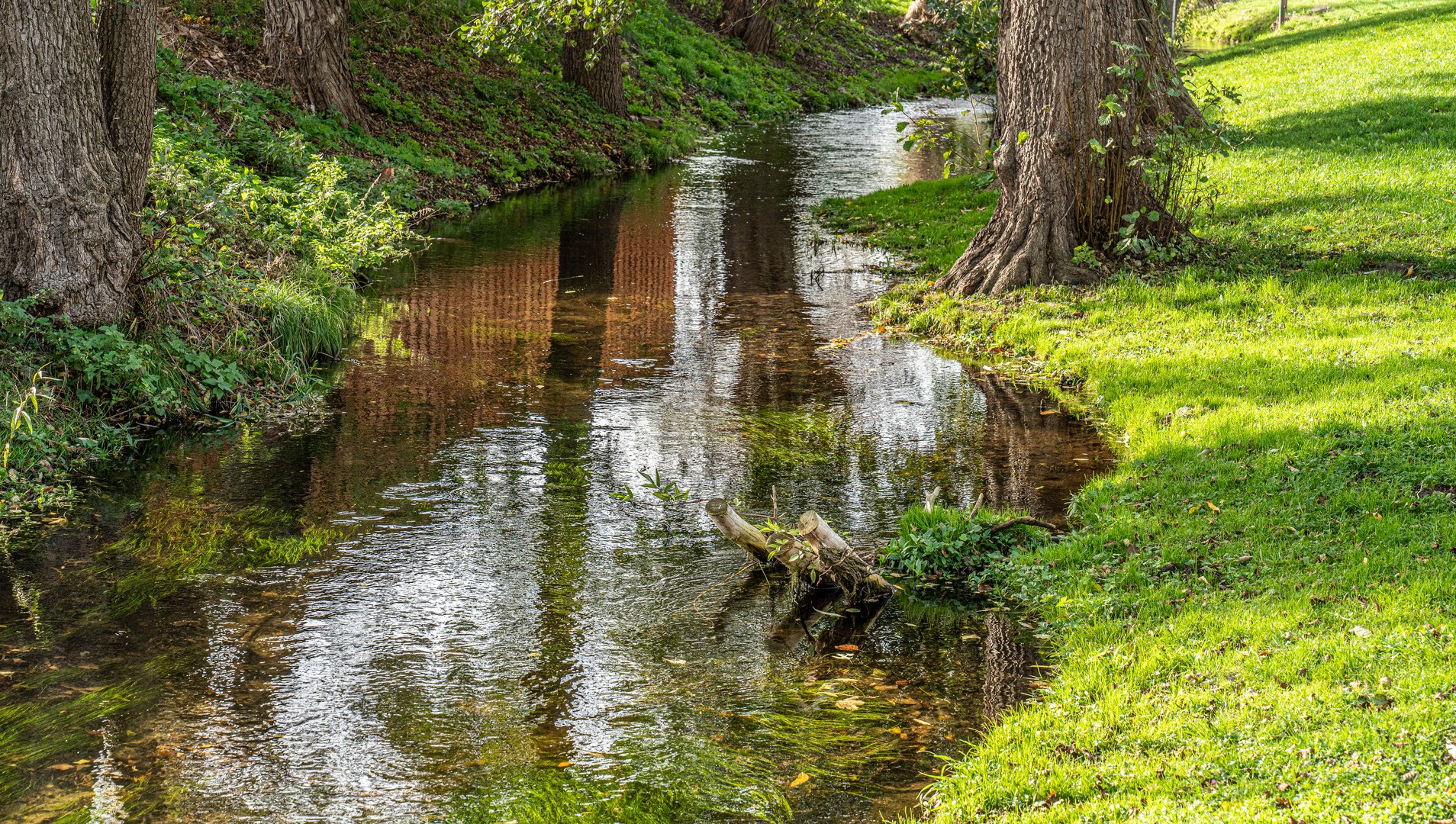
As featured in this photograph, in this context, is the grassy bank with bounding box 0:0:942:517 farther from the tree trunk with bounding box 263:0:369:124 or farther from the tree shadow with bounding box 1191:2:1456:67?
the tree shadow with bounding box 1191:2:1456:67

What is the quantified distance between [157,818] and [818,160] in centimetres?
2080

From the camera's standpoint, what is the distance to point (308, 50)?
1816cm

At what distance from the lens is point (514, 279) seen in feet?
46.0

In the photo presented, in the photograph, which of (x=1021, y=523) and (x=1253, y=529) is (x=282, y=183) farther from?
(x=1253, y=529)

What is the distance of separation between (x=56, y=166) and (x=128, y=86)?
103cm

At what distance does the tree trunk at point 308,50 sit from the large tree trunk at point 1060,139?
36.3 feet

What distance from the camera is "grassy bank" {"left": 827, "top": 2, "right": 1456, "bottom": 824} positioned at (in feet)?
13.9

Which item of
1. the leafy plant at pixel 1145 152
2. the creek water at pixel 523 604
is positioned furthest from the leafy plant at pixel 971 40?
the creek water at pixel 523 604

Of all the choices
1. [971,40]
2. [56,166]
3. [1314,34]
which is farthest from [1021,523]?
[1314,34]

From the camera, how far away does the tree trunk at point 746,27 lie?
3634 cm

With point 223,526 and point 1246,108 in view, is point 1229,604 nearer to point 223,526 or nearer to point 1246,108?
point 223,526

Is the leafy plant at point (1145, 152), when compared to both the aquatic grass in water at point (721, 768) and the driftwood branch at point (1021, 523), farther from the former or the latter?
the aquatic grass in water at point (721, 768)

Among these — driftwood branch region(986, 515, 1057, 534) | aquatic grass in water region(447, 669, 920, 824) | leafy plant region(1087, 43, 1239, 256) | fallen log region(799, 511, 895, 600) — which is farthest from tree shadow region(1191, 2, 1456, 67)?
aquatic grass in water region(447, 669, 920, 824)

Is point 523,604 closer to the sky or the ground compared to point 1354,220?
closer to the ground
